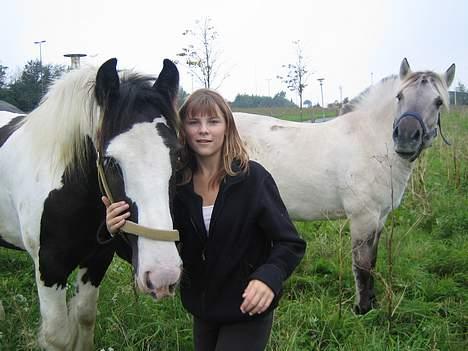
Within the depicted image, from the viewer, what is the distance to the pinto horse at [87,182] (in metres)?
1.62

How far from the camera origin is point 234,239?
1817mm

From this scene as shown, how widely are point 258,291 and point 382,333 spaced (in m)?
1.75

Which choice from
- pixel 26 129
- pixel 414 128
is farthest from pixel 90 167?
pixel 414 128

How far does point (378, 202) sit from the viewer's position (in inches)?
147

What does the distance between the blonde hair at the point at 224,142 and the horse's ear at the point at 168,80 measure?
0.08m

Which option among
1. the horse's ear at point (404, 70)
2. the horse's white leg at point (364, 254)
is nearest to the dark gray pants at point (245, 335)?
the horse's white leg at point (364, 254)

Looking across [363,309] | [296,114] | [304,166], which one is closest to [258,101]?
[296,114]

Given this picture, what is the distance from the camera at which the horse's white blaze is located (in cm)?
152

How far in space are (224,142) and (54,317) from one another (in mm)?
1421

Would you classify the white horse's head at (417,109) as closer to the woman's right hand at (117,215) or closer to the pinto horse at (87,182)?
the pinto horse at (87,182)

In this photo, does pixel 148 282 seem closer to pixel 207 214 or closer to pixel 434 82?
pixel 207 214

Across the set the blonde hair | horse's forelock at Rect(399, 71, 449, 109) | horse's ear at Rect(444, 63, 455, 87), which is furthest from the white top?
horse's ear at Rect(444, 63, 455, 87)

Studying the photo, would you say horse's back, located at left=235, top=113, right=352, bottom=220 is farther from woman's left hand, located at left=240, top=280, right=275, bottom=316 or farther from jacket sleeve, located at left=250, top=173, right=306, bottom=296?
woman's left hand, located at left=240, top=280, right=275, bottom=316

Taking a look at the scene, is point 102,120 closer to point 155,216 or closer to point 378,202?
point 155,216
